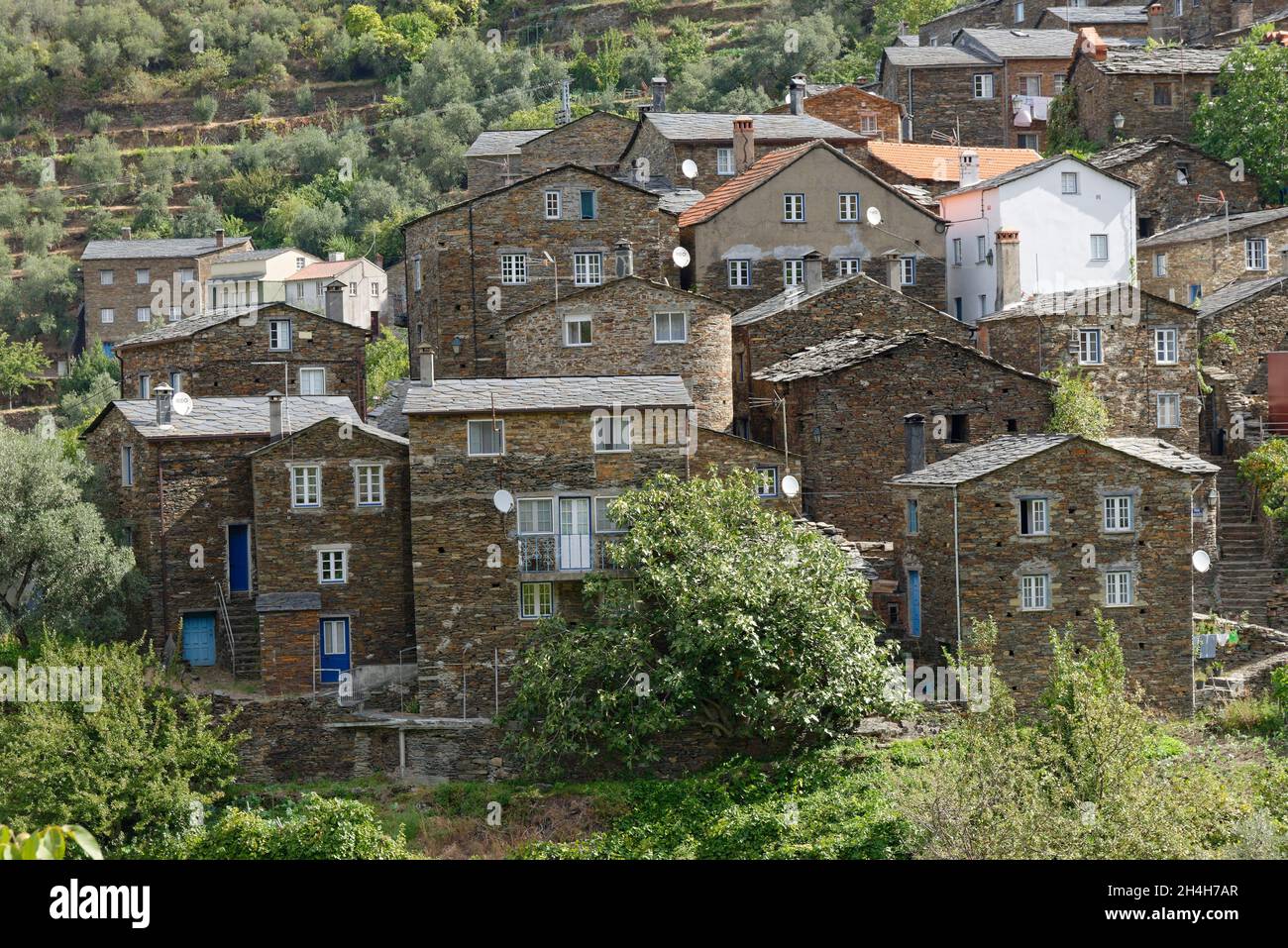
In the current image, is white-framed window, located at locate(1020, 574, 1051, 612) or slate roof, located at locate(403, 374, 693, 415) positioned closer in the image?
white-framed window, located at locate(1020, 574, 1051, 612)

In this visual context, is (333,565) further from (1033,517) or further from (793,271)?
(793,271)

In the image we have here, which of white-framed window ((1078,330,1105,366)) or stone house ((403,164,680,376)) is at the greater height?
stone house ((403,164,680,376))

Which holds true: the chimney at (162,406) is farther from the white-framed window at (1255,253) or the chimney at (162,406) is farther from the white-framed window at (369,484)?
the white-framed window at (1255,253)

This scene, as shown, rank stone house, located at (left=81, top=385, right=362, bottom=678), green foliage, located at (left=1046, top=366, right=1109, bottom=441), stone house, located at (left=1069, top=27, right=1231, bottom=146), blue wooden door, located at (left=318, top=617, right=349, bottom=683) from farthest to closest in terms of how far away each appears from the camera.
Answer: stone house, located at (left=1069, top=27, right=1231, bottom=146)
green foliage, located at (left=1046, top=366, right=1109, bottom=441)
stone house, located at (left=81, top=385, right=362, bottom=678)
blue wooden door, located at (left=318, top=617, right=349, bottom=683)

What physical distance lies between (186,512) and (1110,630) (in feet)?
66.0

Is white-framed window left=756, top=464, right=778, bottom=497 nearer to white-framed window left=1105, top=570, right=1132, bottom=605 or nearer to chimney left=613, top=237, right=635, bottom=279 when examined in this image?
white-framed window left=1105, top=570, right=1132, bottom=605

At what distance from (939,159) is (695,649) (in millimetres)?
29143

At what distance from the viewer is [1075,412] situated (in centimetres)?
4016

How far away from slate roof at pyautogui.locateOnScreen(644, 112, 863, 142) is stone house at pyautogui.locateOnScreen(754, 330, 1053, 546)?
55.8 ft

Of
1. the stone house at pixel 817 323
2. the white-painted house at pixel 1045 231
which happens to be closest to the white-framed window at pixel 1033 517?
the stone house at pixel 817 323

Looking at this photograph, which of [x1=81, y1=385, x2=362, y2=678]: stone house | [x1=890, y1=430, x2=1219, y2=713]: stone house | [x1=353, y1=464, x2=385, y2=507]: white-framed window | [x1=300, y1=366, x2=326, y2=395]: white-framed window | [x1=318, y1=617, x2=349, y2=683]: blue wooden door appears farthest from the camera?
[x1=300, y1=366, x2=326, y2=395]: white-framed window

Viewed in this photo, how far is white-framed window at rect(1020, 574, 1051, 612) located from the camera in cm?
3550

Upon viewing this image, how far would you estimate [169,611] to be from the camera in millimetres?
38906

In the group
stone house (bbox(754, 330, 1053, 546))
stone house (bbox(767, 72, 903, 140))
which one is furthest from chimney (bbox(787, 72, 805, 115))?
stone house (bbox(754, 330, 1053, 546))
